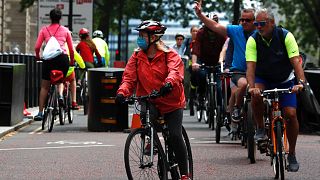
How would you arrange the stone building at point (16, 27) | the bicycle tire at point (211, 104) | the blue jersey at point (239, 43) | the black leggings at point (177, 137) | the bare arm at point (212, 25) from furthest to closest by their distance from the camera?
the stone building at point (16, 27), the bicycle tire at point (211, 104), the blue jersey at point (239, 43), the bare arm at point (212, 25), the black leggings at point (177, 137)

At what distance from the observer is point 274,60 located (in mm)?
11109

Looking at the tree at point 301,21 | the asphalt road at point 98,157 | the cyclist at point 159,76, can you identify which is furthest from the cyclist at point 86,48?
the tree at point 301,21

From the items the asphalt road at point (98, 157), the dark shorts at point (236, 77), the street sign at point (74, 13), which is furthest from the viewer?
the street sign at point (74, 13)

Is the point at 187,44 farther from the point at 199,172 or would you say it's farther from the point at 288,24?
the point at 288,24

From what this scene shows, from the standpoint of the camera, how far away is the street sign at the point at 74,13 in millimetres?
37250

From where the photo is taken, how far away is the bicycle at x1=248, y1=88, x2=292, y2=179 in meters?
10.7

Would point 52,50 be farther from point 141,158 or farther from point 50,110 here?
point 141,158

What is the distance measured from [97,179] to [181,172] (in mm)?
1444

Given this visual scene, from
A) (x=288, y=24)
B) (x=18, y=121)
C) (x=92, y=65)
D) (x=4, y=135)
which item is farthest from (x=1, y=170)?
(x=288, y=24)

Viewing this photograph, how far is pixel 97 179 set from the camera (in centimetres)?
1105

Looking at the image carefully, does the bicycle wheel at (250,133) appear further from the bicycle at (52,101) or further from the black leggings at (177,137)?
the bicycle at (52,101)

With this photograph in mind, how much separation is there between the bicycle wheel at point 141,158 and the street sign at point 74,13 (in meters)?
27.6

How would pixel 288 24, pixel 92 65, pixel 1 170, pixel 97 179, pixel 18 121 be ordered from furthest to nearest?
pixel 288 24, pixel 92 65, pixel 18 121, pixel 1 170, pixel 97 179

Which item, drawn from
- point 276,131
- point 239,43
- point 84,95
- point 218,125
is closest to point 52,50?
point 218,125
